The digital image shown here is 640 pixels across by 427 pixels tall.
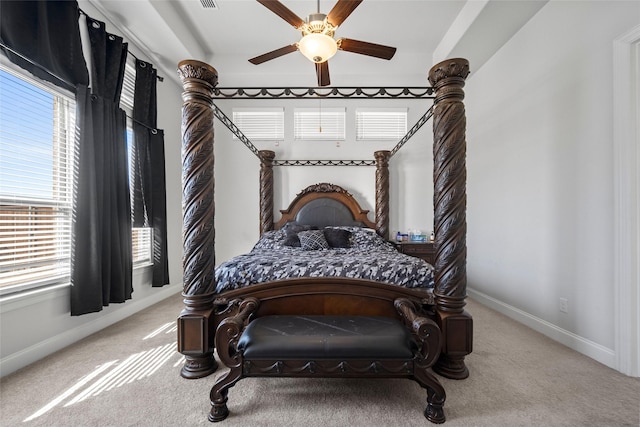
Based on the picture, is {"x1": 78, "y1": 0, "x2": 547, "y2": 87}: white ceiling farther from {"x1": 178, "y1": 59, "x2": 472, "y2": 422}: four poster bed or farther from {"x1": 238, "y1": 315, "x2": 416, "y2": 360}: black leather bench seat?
{"x1": 238, "y1": 315, "x2": 416, "y2": 360}: black leather bench seat

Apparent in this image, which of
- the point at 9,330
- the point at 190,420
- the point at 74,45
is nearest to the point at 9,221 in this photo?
the point at 9,330

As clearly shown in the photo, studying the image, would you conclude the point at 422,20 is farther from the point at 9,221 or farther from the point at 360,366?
the point at 9,221

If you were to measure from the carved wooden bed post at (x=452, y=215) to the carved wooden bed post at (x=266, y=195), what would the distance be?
2.73m

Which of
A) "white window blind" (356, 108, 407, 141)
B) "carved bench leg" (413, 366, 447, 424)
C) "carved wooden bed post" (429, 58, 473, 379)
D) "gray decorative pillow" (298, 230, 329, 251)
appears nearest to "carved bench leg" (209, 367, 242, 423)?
"carved bench leg" (413, 366, 447, 424)

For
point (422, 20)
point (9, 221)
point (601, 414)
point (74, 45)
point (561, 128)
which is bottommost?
point (601, 414)

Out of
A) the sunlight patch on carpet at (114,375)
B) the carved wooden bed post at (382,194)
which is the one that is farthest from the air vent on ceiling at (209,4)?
the sunlight patch on carpet at (114,375)

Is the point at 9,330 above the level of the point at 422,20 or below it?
below

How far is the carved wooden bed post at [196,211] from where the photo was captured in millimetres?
1719

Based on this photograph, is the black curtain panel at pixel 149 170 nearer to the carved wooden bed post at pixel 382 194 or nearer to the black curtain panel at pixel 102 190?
the black curtain panel at pixel 102 190

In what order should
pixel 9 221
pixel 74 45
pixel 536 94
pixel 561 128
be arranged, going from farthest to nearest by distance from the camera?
pixel 536 94 → pixel 561 128 → pixel 74 45 → pixel 9 221

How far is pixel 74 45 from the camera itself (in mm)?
2193

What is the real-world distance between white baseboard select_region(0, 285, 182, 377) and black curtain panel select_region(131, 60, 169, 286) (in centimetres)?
33

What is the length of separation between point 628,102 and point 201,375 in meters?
3.63

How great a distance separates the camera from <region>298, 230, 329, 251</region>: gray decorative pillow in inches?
117
